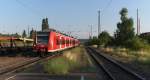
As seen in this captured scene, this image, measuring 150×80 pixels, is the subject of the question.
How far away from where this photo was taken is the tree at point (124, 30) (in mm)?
82125

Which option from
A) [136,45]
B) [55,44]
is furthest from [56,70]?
[136,45]

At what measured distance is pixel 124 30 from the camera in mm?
87312

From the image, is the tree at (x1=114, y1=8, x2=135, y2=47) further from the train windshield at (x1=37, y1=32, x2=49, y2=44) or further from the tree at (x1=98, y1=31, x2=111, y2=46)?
the train windshield at (x1=37, y1=32, x2=49, y2=44)

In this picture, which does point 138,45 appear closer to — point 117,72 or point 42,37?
point 42,37

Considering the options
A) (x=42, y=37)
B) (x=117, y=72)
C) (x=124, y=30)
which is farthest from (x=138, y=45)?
(x=117, y=72)

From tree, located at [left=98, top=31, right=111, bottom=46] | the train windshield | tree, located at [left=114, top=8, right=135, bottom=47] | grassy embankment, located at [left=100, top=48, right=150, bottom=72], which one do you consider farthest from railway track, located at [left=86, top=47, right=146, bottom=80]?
tree, located at [left=98, top=31, right=111, bottom=46]

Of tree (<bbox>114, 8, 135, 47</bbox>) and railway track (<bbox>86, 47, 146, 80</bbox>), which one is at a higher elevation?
tree (<bbox>114, 8, 135, 47</bbox>)

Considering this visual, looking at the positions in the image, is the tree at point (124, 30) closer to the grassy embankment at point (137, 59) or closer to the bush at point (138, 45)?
the bush at point (138, 45)

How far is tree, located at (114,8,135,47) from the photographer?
269 ft

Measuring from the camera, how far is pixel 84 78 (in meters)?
17.4

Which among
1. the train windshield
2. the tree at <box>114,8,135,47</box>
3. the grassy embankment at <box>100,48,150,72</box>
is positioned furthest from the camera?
the tree at <box>114,8,135,47</box>

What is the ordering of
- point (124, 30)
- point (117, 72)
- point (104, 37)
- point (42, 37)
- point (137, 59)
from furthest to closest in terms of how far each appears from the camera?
point (104, 37), point (124, 30), point (42, 37), point (137, 59), point (117, 72)

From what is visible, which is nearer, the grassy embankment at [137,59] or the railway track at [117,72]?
the railway track at [117,72]

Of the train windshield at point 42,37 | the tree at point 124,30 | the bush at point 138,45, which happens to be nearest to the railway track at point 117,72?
the train windshield at point 42,37
